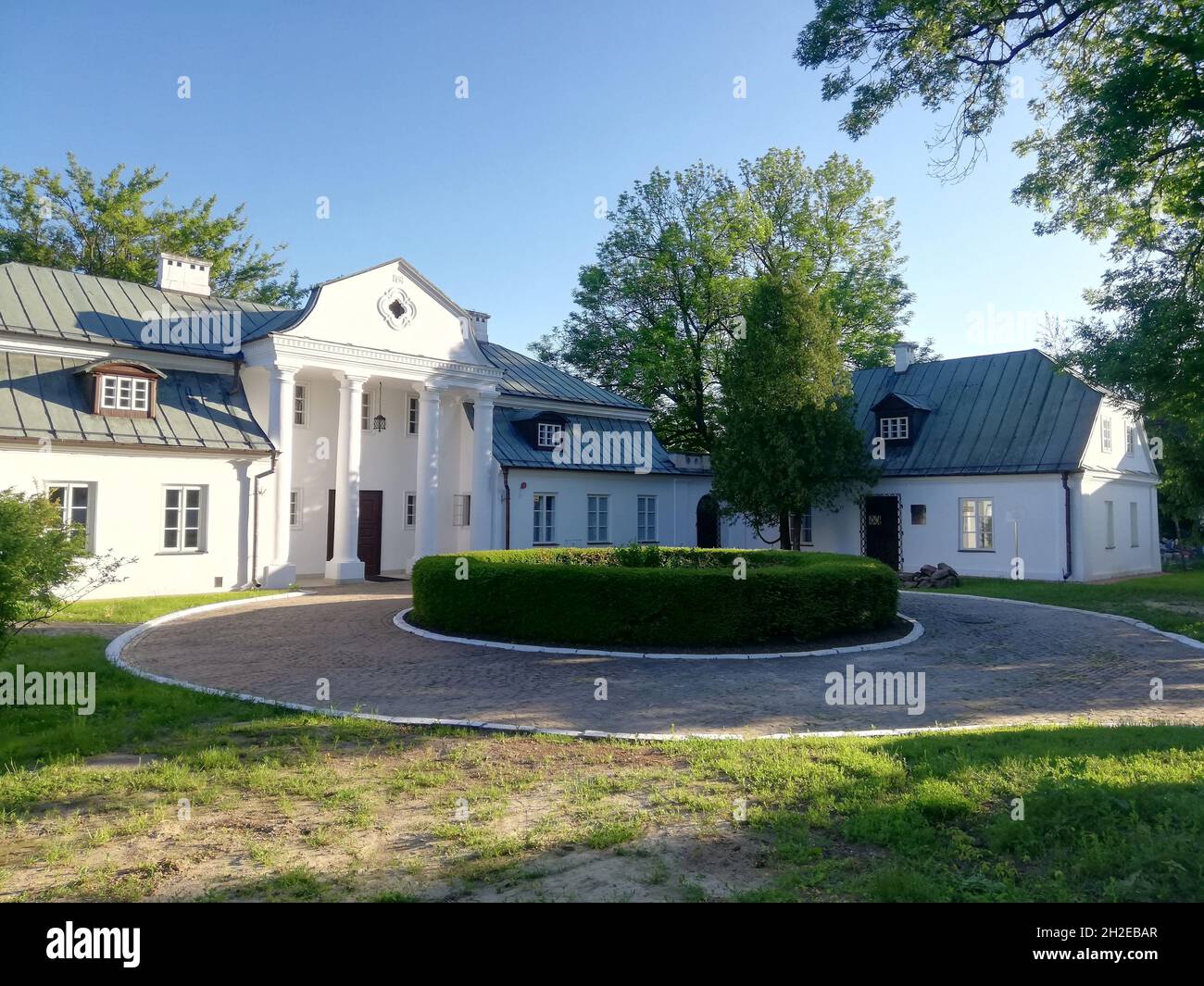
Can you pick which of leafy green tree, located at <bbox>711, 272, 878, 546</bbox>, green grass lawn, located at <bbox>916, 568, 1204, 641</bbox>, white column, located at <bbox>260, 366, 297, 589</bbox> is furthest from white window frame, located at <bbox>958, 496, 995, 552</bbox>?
white column, located at <bbox>260, 366, 297, 589</bbox>

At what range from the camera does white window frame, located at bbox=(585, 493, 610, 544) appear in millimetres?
27125

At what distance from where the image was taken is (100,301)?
20719 mm

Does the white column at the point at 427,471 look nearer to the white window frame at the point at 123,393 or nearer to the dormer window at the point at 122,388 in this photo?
the dormer window at the point at 122,388

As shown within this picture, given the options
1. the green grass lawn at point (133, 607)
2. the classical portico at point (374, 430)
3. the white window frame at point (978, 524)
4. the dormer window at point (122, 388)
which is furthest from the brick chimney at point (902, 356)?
the dormer window at point (122, 388)

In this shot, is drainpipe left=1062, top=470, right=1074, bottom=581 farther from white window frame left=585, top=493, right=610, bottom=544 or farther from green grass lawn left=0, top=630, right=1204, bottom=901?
green grass lawn left=0, top=630, right=1204, bottom=901

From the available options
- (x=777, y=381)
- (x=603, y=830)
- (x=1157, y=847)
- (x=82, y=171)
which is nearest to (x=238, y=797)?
(x=603, y=830)

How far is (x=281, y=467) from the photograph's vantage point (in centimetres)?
2072

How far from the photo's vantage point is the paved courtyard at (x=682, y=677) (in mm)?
8219

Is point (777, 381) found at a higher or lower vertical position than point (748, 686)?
higher

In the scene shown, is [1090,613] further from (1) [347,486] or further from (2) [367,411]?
(2) [367,411]

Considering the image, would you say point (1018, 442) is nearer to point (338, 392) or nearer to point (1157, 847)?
point (338, 392)

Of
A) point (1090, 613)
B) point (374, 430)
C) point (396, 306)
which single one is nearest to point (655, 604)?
Result: point (1090, 613)

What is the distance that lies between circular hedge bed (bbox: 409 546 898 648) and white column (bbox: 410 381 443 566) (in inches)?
415

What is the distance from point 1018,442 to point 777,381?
7.85 meters
